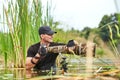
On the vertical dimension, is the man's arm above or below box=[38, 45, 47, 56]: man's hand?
below

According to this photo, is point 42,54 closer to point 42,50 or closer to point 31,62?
point 42,50

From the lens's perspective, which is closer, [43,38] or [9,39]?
[43,38]

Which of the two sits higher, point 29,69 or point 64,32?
point 64,32

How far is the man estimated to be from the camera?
21.9ft

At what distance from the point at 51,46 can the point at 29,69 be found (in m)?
0.57

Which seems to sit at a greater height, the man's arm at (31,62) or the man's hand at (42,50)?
the man's hand at (42,50)

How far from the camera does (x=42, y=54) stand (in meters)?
6.70

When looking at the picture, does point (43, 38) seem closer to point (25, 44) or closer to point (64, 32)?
point (25, 44)

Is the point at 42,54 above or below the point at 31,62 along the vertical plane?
above

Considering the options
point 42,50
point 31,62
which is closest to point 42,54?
point 42,50

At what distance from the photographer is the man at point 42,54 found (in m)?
6.68

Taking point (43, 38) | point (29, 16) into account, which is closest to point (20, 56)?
point (29, 16)

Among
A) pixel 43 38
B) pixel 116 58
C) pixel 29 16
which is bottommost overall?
pixel 116 58

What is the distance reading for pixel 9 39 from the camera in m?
7.98
